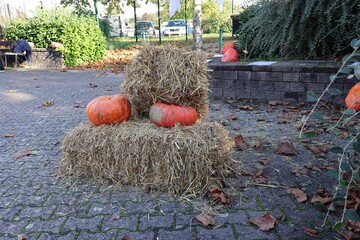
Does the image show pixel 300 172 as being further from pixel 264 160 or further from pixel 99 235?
pixel 99 235

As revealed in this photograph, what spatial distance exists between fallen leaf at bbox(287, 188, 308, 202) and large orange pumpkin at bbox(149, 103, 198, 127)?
100 centimetres

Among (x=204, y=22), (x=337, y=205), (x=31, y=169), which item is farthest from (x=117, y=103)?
(x=204, y=22)

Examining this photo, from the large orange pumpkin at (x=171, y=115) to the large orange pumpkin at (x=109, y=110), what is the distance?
0.94 ft

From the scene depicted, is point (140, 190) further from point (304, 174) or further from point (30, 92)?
point (30, 92)

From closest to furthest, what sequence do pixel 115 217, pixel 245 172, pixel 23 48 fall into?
pixel 115 217 < pixel 245 172 < pixel 23 48

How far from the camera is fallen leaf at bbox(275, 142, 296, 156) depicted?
314cm

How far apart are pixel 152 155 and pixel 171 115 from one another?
0.39 meters

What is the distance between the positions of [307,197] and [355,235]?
1.65 feet

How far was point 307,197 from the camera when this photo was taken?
234cm

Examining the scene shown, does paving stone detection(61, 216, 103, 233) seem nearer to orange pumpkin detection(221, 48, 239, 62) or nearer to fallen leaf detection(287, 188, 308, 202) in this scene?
fallen leaf detection(287, 188, 308, 202)

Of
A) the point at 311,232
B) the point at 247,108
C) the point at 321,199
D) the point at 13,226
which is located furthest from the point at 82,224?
the point at 247,108

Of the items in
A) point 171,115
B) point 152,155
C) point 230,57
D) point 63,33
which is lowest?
point 152,155

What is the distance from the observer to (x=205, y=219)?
6.93 feet

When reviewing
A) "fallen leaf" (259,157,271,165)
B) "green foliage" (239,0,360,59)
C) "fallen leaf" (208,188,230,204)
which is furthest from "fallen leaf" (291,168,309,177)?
"green foliage" (239,0,360,59)
